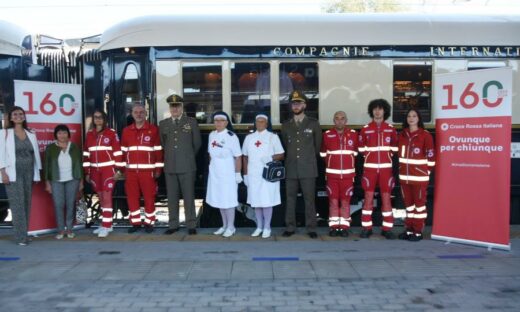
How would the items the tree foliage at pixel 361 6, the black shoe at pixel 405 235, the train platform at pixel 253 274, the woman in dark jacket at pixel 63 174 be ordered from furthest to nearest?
the tree foliage at pixel 361 6
the woman in dark jacket at pixel 63 174
the black shoe at pixel 405 235
the train platform at pixel 253 274

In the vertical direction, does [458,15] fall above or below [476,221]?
above

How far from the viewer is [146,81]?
746 centimetres

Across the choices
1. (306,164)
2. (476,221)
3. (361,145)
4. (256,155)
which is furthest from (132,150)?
(476,221)

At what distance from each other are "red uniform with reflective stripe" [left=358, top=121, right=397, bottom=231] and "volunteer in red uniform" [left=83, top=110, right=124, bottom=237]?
347cm

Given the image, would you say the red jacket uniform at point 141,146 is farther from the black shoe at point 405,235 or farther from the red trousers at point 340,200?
the black shoe at point 405,235

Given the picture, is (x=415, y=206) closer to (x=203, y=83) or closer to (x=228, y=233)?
(x=228, y=233)

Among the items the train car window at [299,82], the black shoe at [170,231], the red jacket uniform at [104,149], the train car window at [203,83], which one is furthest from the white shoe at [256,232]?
the red jacket uniform at [104,149]

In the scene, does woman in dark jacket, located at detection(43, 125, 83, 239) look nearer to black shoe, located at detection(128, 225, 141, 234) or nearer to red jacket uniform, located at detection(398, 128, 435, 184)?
black shoe, located at detection(128, 225, 141, 234)

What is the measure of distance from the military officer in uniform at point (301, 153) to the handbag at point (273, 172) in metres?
0.14

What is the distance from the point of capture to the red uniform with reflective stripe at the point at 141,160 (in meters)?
7.22

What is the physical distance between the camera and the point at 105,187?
7.26 metres

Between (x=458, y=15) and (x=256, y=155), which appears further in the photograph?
(x=458, y=15)

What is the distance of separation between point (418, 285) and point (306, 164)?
246 centimetres

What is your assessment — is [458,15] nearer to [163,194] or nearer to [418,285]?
[418,285]
